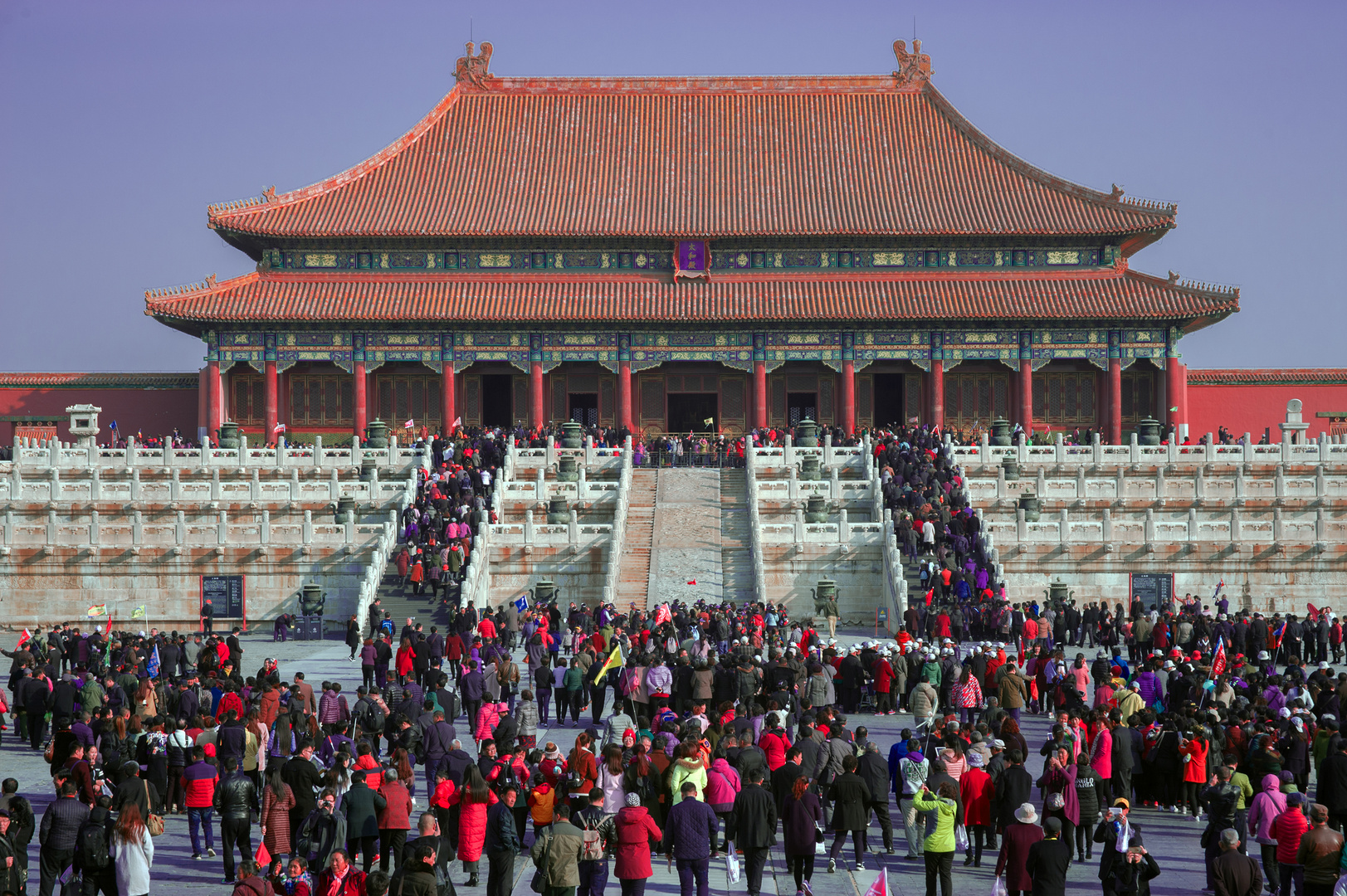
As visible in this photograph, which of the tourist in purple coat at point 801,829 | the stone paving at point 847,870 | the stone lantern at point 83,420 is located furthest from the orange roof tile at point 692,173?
the tourist in purple coat at point 801,829

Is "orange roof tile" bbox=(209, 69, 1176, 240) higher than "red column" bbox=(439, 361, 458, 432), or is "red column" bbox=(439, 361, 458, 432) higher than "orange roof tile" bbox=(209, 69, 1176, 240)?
"orange roof tile" bbox=(209, 69, 1176, 240)

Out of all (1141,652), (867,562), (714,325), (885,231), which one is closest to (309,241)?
(714,325)

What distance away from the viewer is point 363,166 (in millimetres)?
58375

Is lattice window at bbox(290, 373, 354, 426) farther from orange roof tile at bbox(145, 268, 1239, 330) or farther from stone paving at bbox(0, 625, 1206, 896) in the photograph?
stone paving at bbox(0, 625, 1206, 896)

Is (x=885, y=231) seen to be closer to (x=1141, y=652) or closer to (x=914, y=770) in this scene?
(x=1141, y=652)

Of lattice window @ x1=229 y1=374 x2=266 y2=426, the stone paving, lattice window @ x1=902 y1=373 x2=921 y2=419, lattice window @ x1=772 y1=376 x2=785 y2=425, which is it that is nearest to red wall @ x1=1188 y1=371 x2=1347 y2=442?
lattice window @ x1=902 y1=373 x2=921 y2=419

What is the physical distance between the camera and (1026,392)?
53.6 metres

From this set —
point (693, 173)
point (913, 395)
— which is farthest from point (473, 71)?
point (913, 395)

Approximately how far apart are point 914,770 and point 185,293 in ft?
141

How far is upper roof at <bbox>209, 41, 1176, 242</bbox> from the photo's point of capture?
181ft

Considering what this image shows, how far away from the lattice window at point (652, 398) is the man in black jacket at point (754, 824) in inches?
1637

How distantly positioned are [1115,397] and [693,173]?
16.9m

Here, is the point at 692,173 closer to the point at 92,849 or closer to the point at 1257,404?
the point at 1257,404

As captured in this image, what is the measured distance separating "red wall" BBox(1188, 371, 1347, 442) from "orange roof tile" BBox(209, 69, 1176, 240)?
5883 millimetres
